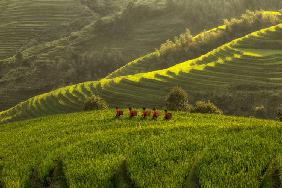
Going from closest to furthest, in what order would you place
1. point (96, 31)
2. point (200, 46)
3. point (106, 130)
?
1. point (106, 130)
2. point (200, 46)
3. point (96, 31)

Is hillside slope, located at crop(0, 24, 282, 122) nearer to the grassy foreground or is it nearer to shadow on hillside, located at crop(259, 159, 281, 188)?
the grassy foreground

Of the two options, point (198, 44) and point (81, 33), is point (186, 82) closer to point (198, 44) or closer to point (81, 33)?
point (198, 44)

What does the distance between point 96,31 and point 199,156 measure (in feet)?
457

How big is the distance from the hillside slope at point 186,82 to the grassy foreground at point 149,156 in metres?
54.7

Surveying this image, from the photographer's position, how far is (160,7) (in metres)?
167

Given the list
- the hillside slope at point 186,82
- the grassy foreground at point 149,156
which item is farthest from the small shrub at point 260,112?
the grassy foreground at point 149,156

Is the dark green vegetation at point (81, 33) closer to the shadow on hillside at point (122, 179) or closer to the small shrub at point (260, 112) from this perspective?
the small shrub at point (260, 112)

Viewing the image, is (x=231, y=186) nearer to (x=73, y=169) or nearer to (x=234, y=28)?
(x=73, y=169)

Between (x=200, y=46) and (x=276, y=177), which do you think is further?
(x=200, y=46)

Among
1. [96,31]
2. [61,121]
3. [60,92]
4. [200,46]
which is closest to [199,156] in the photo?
[61,121]

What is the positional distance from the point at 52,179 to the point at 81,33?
5469 inches

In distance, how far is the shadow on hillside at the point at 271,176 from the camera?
19.1 metres

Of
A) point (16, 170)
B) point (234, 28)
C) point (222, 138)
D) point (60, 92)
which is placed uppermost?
point (222, 138)

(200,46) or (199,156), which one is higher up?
(199,156)
